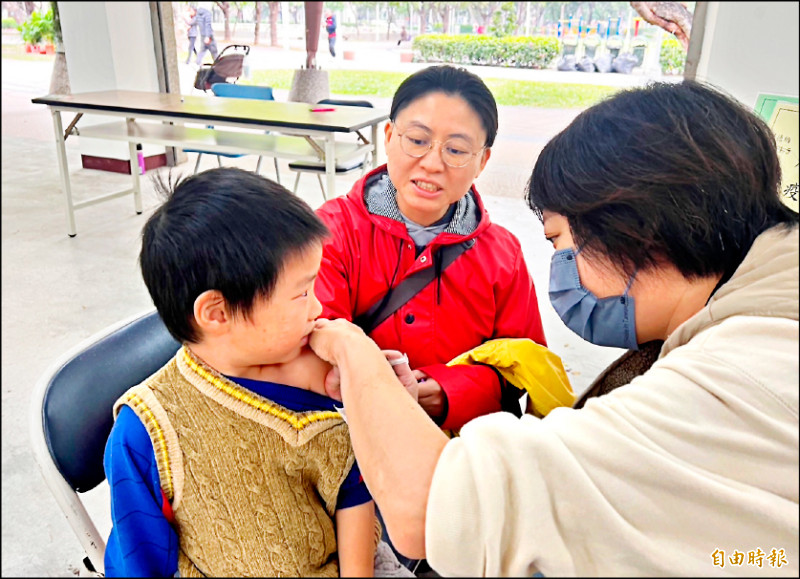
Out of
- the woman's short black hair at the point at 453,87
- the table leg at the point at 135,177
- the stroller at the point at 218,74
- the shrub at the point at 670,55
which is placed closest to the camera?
the woman's short black hair at the point at 453,87

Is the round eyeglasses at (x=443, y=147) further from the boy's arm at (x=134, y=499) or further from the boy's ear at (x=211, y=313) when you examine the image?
the boy's arm at (x=134, y=499)

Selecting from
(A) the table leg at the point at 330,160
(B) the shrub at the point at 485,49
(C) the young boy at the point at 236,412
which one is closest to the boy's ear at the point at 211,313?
(C) the young boy at the point at 236,412

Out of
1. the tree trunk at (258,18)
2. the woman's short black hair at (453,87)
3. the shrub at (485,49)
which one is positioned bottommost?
the woman's short black hair at (453,87)

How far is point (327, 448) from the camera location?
33.5 inches

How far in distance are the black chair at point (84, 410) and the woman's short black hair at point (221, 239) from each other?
36 centimetres

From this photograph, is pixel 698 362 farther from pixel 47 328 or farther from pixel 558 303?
pixel 47 328

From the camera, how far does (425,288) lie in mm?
1347

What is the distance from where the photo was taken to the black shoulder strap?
52.9 inches

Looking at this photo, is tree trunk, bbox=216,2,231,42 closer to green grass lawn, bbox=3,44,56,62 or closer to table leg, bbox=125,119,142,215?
green grass lawn, bbox=3,44,56,62

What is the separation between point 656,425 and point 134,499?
66 cm

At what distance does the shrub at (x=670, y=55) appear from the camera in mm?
3044

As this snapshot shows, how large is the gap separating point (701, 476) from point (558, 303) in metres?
0.51

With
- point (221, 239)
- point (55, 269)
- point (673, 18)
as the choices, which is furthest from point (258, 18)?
point (55, 269)

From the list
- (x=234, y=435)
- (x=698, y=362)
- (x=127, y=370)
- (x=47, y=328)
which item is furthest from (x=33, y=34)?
(x=47, y=328)
